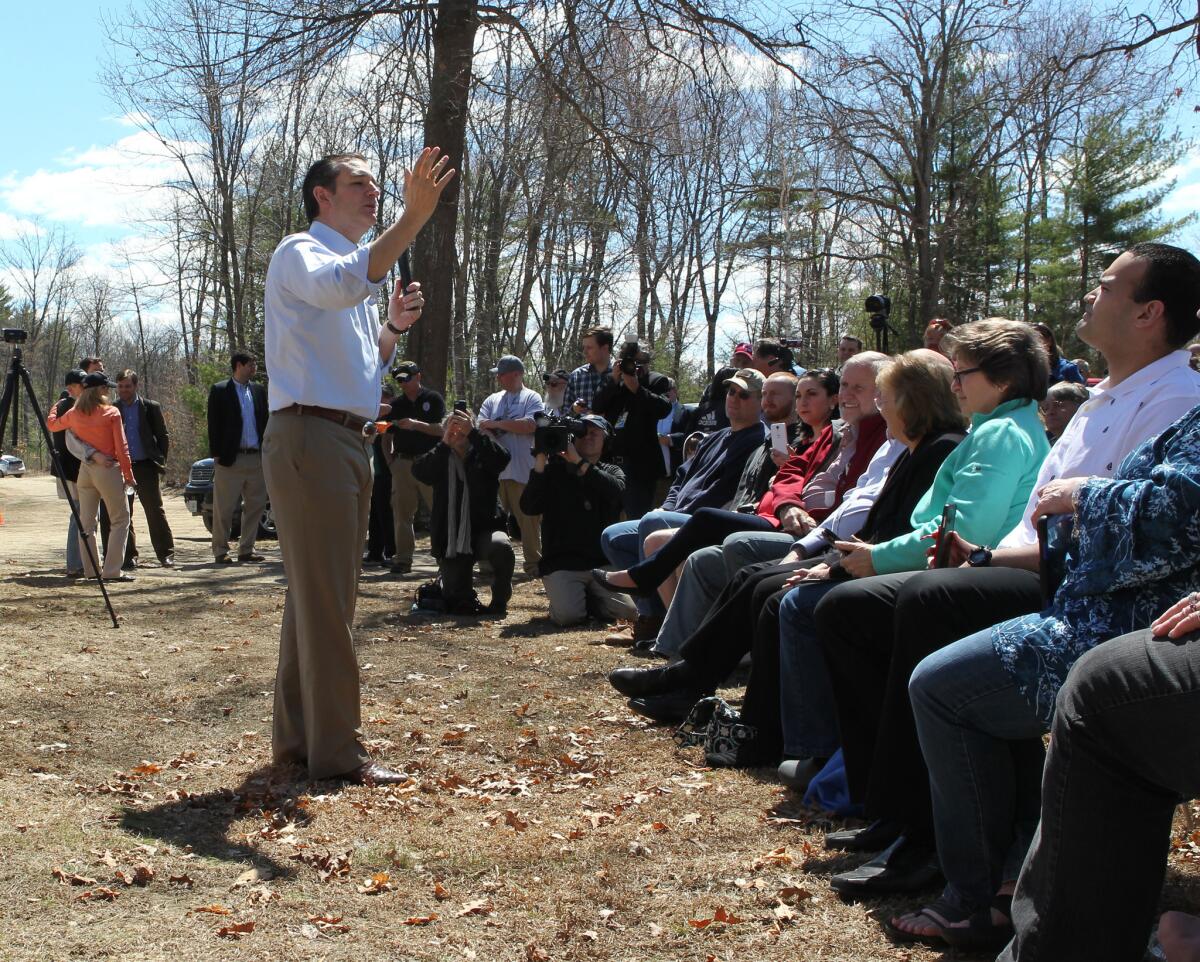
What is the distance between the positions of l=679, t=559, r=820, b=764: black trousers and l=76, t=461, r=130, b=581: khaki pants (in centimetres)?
712

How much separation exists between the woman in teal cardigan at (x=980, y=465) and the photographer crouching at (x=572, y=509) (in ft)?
13.1

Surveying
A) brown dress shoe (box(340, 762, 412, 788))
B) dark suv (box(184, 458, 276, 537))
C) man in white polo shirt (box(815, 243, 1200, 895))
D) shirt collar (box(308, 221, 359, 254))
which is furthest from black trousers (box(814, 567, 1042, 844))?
dark suv (box(184, 458, 276, 537))

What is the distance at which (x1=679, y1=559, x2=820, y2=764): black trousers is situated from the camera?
14.8ft

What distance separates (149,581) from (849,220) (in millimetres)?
23432

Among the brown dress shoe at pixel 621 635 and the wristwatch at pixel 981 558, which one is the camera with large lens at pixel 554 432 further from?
the wristwatch at pixel 981 558

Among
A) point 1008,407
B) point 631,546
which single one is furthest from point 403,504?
point 1008,407

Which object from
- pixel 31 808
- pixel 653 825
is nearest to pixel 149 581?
pixel 31 808

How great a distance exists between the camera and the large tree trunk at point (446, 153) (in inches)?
479

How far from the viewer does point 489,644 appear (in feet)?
24.5

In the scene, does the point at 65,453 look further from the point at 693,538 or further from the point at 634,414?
the point at 693,538

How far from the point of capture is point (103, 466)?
10461mm

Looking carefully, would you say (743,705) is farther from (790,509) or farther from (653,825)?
(790,509)

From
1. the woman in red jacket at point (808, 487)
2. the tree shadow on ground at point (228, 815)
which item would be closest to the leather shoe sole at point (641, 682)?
the woman in red jacket at point (808, 487)

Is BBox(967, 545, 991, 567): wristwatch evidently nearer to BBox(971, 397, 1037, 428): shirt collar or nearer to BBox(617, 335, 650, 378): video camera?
BBox(971, 397, 1037, 428): shirt collar
